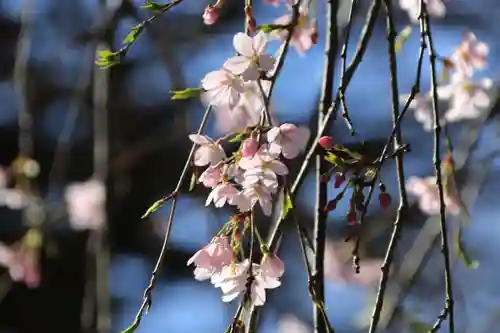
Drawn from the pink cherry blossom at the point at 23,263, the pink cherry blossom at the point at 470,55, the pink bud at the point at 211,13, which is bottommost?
the pink cherry blossom at the point at 23,263

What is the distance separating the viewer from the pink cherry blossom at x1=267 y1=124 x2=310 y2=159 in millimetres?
952

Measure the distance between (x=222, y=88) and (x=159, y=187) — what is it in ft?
10.6

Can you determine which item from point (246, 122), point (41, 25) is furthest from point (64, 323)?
point (246, 122)

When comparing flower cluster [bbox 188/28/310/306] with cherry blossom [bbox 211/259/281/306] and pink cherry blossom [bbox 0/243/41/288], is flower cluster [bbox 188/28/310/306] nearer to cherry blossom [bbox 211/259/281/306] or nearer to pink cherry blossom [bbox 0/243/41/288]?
cherry blossom [bbox 211/259/281/306]

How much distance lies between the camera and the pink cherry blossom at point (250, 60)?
0.96 m

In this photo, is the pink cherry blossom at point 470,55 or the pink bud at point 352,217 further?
the pink cherry blossom at point 470,55

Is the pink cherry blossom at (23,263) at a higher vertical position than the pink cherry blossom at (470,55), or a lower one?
lower

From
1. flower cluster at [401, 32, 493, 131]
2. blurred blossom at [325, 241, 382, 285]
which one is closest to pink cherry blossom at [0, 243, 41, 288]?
blurred blossom at [325, 241, 382, 285]

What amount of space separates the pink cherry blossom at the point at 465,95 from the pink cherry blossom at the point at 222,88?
0.83 metres

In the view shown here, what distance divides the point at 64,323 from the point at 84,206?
Answer: 5.64ft

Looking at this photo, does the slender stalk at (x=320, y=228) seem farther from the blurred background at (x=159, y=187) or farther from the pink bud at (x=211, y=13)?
the blurred background at (x=159, y=187)

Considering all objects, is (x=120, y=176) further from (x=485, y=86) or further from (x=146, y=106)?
(x=485, y=86)

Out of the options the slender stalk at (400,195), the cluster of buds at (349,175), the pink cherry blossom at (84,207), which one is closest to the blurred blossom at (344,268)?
the pink cherry blossom at (84,207)

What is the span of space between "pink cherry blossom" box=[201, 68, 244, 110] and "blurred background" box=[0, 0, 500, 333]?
1.25 meters
